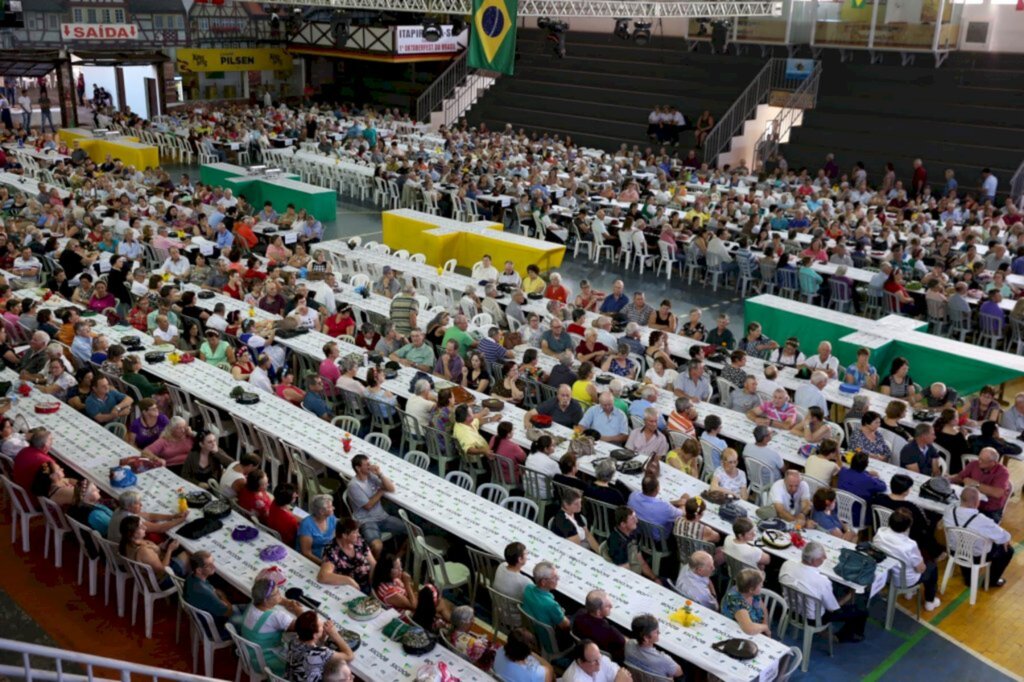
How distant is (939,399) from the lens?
10742 mm

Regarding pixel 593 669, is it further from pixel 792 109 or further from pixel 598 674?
pixel 792 109

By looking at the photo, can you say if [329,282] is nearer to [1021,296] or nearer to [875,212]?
[1021,296]

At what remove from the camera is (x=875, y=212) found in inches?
807

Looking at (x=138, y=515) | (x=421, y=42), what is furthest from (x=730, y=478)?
(x=421, y=42)

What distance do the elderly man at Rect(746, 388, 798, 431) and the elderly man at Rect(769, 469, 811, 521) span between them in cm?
171

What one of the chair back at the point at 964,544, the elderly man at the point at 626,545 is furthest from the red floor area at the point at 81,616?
the chair back at the point at 964,544

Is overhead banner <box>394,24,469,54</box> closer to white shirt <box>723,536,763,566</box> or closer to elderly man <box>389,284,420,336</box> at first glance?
elderly man <box>389,284,420,336</box>

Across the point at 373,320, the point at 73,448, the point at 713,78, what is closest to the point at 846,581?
the point at 73,448

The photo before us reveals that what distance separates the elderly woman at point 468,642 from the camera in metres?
6.42

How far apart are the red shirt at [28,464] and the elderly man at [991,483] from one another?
27.1 feet

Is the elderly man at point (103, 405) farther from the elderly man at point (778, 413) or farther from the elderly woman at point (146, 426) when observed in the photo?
the elderly man at point (778, 413)

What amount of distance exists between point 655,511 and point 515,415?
2.56 metres

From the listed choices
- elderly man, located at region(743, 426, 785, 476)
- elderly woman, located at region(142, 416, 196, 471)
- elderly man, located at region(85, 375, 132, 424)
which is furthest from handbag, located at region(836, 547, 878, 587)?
elderly man, located at region(85, 375, 132, 424)

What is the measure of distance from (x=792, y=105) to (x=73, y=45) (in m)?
23.6
